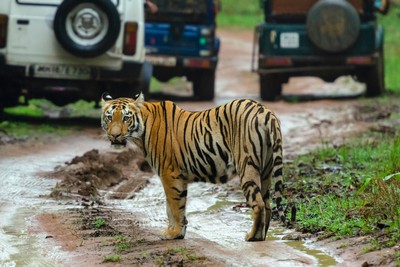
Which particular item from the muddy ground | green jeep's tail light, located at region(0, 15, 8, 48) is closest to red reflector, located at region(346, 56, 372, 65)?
the muddy ground

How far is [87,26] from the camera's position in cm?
1418

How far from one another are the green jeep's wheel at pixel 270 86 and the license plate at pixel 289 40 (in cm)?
63

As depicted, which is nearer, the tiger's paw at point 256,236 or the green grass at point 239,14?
the tiger's paw at point 256,236

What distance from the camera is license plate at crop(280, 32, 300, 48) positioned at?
18.9 meters

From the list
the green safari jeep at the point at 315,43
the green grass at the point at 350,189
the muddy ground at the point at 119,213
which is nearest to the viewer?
the muddy ground at the point at 119,213

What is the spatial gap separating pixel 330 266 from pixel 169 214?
60.3 inches

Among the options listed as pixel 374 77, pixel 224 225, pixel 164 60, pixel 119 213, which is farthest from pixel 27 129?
pixel 374 77

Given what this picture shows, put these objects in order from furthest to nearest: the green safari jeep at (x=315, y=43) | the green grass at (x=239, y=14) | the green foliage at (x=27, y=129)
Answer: the green grass at (x=239, y=14)
the green safari jeep at (x=315, y=43)
the green foliage at (x=27, y=129)

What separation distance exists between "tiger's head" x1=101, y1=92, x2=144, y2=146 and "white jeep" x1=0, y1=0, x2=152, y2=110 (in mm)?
5755

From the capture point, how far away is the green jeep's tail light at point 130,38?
569 inches

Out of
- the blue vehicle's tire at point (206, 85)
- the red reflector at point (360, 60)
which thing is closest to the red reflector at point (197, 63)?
the blue vehicle's tire at point (206, 85)

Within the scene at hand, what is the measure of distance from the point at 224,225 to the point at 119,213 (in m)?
0.99

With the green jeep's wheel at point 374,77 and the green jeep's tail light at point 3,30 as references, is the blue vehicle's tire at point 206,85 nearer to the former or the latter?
the green jeep's wheel at point 374,77

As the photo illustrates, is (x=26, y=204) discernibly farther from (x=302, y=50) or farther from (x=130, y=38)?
(x=302, y=50)
